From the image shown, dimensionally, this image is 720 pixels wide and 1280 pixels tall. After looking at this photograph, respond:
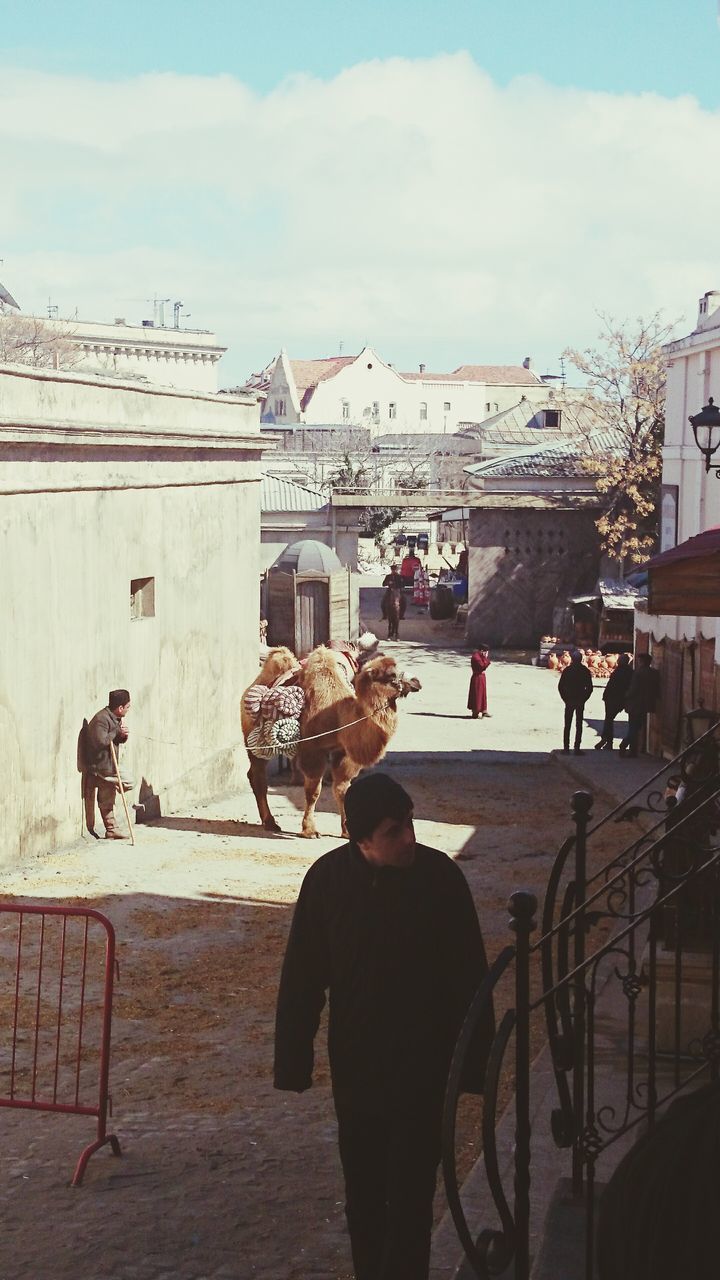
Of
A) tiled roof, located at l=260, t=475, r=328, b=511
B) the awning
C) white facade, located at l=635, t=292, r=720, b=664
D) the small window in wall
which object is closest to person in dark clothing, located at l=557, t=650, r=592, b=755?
white facade, located at l=635, t=292, r=720, b=664

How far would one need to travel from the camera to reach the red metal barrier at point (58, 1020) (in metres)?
6.61

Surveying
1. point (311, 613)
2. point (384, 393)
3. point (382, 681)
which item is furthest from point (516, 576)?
point (384, 393)

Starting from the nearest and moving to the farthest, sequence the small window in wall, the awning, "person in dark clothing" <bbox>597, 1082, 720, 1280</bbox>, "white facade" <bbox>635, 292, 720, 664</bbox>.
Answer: "person in dark clothing" <bbox>597, 1082, 720, 1280</bbox> < the awning < the small window in wall < "white facade" <bbox>635, 292, 720, 664</bbox>

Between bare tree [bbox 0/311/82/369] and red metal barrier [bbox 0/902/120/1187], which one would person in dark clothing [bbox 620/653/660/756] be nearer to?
red metal barrier [bbox 0/902/120/1187]

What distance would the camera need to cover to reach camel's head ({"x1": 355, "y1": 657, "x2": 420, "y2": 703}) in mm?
14984

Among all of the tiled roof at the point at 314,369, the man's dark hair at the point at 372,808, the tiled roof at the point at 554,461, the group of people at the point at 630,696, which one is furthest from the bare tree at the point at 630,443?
the tiled roof at the point at 314,369

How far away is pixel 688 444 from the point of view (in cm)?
2420

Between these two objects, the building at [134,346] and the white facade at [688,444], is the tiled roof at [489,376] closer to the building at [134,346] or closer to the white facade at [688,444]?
the building at [134,346]

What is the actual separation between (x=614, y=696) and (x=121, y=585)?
8.71 metres

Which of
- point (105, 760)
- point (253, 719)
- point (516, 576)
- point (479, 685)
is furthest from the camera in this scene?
point (516, 576)

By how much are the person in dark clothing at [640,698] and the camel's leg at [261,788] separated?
250 inches

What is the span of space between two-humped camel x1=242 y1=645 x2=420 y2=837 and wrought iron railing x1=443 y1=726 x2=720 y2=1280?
6.51 m

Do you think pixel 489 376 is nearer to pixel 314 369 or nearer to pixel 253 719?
pixel 314 369

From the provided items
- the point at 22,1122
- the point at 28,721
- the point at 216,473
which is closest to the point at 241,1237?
the point at 22,1122
